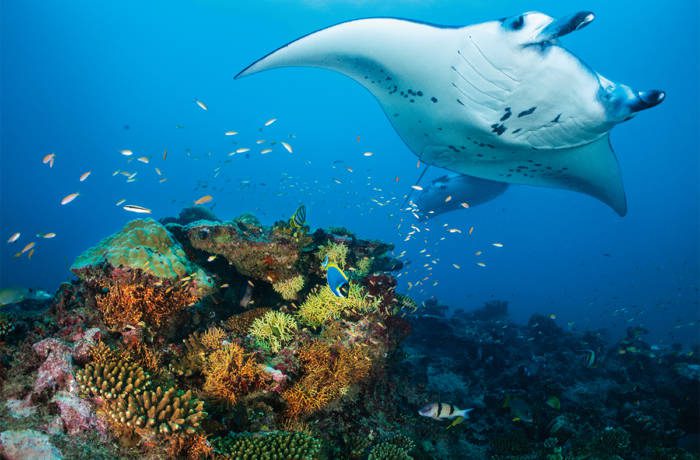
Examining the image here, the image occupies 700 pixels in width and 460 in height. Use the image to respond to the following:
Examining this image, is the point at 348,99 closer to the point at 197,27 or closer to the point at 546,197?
the point at 197,27

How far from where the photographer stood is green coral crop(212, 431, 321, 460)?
2.48m

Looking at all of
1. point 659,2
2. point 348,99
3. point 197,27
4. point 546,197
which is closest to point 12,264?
point 197,27

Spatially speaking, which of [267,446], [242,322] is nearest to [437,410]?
[267,446]

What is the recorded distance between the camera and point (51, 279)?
153 feet

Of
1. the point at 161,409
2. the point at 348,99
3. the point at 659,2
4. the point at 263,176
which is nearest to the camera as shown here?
the point at 161,409

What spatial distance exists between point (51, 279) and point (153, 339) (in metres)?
61.1

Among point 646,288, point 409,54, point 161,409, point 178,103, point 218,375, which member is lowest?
point 161,409

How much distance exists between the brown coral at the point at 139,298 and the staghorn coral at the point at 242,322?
564 mm

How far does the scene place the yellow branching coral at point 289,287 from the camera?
4.74 metres

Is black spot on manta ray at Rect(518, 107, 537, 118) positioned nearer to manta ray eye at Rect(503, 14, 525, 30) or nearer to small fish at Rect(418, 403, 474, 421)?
manta ray eye at Rect(503, 14, 525, 30)

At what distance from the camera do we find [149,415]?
2.31 m

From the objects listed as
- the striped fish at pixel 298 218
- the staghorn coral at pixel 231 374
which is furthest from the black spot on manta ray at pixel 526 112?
the staghorn coral at pixel 231 374

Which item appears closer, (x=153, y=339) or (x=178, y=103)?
(x=153, y=339)

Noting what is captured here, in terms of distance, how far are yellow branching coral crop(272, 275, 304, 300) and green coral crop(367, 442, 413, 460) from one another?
2.25 metres
